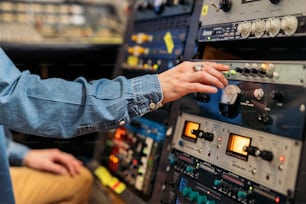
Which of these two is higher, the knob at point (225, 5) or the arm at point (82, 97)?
the knob at point (225, 5)

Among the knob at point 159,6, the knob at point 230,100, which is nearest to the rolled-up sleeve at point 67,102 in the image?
the knob at point 230,100

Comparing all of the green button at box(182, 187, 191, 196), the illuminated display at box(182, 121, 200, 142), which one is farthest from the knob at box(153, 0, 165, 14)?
the green button at box(182, 187, 191, 196)

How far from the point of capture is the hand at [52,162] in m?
2.06

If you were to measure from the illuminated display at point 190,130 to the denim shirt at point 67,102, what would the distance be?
25 cm

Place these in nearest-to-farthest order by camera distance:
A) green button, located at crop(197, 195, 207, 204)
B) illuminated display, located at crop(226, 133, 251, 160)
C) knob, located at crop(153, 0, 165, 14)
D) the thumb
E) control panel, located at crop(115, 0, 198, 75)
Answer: illuminated display, located at crop(226, 133, 251, 160) < green button, located at crop(197, 195, 207, 204) < control panel, located at crop(115, 0, 198, 75) < knob, located at crop(153, 0, 165, 14) < the thumb

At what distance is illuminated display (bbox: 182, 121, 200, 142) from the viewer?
55.2 inches

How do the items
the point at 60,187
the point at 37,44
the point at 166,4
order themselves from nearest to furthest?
the point at 166,4, the point at 60,187, the point at 37,44

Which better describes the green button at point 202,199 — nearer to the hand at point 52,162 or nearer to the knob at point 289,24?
the knob at point 289,24

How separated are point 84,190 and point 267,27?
4.36 feet

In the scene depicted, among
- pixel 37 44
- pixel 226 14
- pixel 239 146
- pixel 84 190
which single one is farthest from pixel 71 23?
pixel 239 146

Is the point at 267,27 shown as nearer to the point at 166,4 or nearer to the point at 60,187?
the point at 166,4

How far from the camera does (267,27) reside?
1.17 meters

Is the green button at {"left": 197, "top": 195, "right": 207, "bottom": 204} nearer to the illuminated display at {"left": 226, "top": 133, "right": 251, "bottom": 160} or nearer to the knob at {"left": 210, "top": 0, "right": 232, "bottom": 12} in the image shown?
the illuminated display at {"left": 226, "top": 133, "right": 251, "bottom": 160}

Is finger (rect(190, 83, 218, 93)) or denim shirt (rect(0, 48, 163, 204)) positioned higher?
finger (rect(190, 83, 218, 93))
